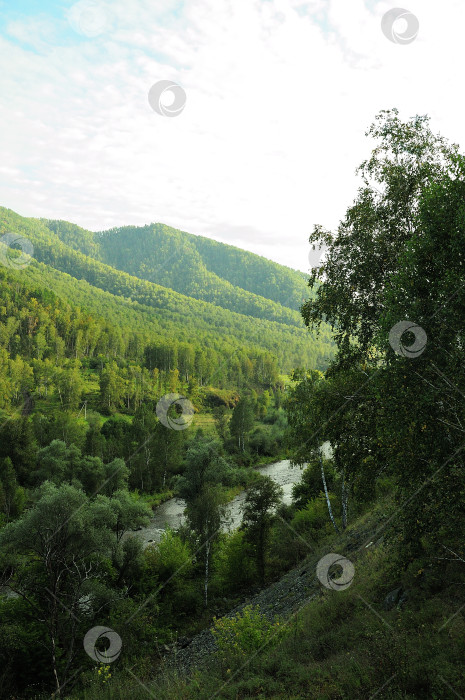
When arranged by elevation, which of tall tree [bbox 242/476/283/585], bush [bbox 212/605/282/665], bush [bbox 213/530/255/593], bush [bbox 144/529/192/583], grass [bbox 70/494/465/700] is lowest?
bush [bbox 144/529/192/583]

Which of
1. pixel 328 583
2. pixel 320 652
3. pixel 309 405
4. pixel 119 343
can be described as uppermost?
pixel 309 405

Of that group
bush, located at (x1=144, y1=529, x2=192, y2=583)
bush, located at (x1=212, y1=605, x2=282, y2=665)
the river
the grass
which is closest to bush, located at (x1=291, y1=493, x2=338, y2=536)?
the river

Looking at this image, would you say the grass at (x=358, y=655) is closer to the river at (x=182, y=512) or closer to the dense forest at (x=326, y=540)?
the dense forest at (x=326, y=540)

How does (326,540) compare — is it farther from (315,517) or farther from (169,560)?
(169,560)

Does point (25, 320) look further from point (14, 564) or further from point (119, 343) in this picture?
point (14, 564)

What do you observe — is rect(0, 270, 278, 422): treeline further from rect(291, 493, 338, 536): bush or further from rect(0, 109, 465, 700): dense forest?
rect(291, 493, 338, 536): bush

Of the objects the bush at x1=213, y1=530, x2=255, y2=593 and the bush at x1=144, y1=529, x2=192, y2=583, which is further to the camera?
the bush at x1=144, y1=529, x2=192, y2=583

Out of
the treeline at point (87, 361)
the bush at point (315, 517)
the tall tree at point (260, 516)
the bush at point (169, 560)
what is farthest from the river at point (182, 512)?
the treeline at point (87, 361)

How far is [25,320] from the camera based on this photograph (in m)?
102

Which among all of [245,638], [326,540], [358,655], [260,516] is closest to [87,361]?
[260,516]

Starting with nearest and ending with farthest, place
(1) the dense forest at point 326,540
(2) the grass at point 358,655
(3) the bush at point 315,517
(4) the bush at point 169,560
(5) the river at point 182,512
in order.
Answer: (2) the grass at point 358,655 < (1) the dense forest at point 326,540 < (4) the bush at point 169,560 < (3) the bush at point 315,517 < (5) the river at point 182,512

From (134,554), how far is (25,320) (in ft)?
303

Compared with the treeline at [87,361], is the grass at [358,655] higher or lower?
higher

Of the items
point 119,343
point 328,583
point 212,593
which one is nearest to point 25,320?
point 119,343
